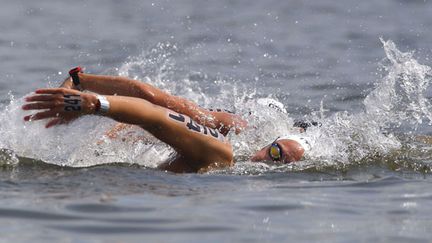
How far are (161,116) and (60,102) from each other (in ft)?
3.17

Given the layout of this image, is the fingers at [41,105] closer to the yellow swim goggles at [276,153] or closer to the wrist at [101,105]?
the wrist at [101,105]

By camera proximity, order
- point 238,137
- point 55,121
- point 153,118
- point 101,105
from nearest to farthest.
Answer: point 101,105 → point 55,121 → point 153,118 → point 238,137

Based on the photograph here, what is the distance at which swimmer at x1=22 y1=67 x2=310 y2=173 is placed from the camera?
316 inches

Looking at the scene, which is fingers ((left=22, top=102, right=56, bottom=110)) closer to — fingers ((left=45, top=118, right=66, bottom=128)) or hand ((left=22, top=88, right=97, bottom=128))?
hand ((left=22, top=88, right=97, bottom=128))

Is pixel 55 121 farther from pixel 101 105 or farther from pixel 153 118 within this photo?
pixel 153 118

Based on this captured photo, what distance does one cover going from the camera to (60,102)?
796 cm

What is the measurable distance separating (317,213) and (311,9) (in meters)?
15.0

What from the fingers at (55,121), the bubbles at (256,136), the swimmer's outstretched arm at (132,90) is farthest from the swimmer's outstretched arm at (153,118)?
the swimmer's outstretched arm at (132,90)

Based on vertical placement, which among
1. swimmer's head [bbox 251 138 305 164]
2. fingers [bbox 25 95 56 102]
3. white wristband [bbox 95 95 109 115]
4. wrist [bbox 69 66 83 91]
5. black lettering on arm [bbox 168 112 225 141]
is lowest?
swimmer's head [bbox 251 138 305 164]

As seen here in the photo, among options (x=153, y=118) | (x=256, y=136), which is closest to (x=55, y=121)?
(x=153, y=118)

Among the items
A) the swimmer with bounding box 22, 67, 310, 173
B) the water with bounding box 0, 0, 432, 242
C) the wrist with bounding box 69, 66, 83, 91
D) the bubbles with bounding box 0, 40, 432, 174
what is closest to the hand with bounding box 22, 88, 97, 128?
the swimmer with bounding box 22, 67, 310, 173

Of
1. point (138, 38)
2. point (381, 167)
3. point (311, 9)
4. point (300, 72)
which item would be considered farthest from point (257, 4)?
point (381, 167)

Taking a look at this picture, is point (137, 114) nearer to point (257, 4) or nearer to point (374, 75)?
point (374, 75)

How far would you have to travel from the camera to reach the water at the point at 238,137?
715 centimetres
